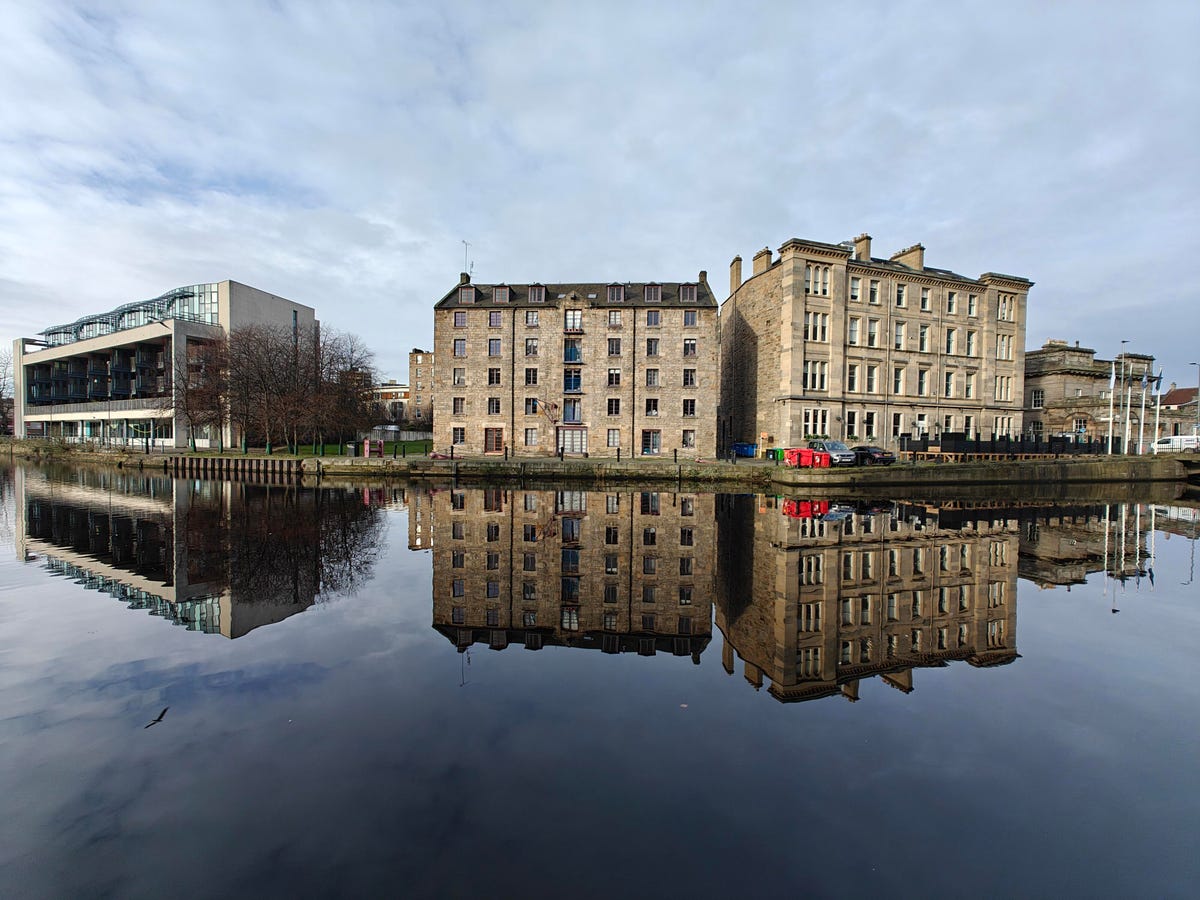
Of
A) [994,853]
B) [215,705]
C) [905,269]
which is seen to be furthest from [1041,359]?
[215,705]

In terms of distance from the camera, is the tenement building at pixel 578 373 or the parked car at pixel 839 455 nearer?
the parked car at pixel 839 455

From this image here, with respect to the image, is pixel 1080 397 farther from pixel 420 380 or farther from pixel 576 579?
pixel 420 380

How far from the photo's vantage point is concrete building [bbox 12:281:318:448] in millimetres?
57125

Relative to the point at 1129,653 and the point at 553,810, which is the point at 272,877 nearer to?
the point at 553,810

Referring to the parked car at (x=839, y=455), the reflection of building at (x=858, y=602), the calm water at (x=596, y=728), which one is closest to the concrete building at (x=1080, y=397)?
the parked car at (x=839, y=455)

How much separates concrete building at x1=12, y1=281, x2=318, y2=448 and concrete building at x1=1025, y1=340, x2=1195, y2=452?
71.6m

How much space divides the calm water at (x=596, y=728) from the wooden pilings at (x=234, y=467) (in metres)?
26.2

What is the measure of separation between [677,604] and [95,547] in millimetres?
14523

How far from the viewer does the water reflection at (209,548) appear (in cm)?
879

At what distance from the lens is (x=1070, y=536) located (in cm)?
1545

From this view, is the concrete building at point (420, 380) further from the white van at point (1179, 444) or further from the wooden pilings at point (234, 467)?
the white van at point (1179, 444)

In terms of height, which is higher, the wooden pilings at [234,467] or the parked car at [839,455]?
the parked car at [839,455]

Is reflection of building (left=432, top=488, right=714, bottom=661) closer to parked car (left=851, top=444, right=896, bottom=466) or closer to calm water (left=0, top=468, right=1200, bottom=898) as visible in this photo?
calm water (left=0, top=468, right=1200, bottom=898)

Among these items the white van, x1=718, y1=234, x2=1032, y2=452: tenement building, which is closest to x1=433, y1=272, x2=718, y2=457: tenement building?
x1=718, y1=234, x2=1032, y2=452: tenement building
